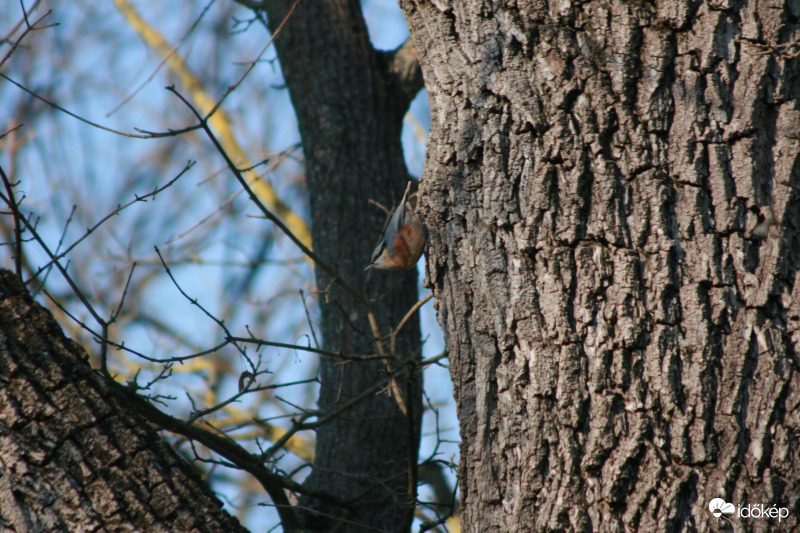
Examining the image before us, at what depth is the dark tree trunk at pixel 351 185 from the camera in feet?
9.89

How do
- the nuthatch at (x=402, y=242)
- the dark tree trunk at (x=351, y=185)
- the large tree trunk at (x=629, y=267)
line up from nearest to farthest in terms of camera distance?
the large tree trunk at (x=629, y=267), the nuthatch at (x=402, y=242), the dark tree trunk at (x=351, y=185)

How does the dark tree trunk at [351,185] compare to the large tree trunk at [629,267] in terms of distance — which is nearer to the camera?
the large tree trunk at [629,267]

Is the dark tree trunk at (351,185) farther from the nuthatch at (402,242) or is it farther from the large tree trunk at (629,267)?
the large tree trunk at (629,267)

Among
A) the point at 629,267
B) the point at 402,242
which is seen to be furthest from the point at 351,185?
the point at 629,267

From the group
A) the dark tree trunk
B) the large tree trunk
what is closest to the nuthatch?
the dark tree trunk

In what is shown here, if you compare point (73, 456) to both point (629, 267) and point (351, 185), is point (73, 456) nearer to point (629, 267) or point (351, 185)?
point (629, 267)

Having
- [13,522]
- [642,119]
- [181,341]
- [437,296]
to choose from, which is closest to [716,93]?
[642,119]

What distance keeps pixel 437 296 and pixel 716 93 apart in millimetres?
868

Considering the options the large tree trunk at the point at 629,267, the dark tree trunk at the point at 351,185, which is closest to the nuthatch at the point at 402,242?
the dark tree trunk at the point at 351,185

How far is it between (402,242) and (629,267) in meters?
1.24

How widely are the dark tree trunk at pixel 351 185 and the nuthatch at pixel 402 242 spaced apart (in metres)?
0.30

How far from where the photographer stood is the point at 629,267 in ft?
4.86

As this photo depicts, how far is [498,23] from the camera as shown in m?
1.66

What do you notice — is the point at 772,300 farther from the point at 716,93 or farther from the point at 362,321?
the point at 362,321
